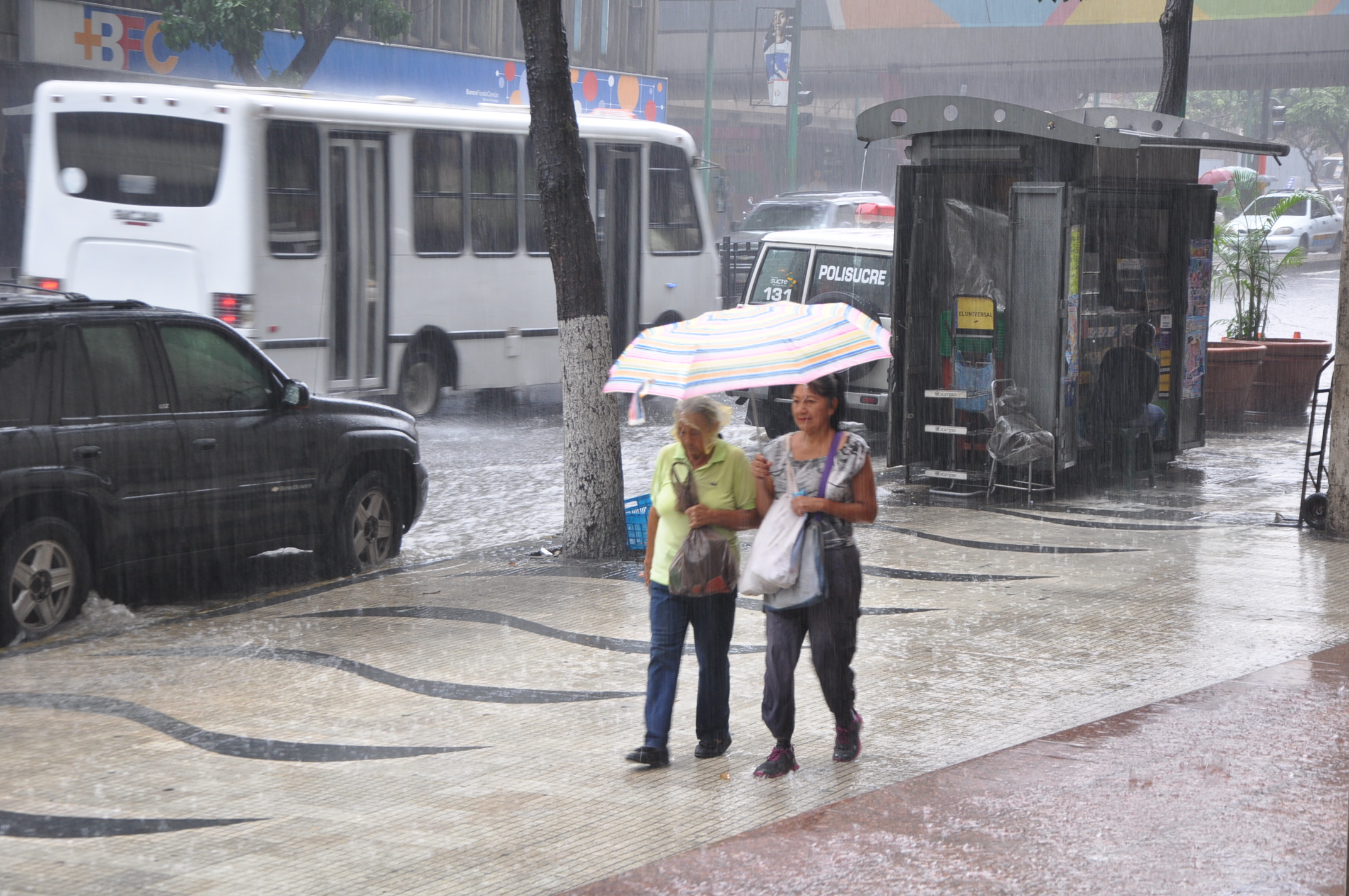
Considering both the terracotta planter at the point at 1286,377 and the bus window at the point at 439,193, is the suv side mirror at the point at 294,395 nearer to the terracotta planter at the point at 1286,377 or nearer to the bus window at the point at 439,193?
the bus window at the point at 439,193

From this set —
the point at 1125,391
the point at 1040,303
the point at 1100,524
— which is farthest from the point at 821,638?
the point at 1125,391

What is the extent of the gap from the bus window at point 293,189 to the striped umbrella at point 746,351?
29.5 feet

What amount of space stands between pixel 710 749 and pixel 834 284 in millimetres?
9316

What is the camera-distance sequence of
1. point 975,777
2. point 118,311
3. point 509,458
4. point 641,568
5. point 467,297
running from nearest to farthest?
1. point 975,777
2. point 118,311
3. point 641,568
4. point 509,458
5. point 467,297

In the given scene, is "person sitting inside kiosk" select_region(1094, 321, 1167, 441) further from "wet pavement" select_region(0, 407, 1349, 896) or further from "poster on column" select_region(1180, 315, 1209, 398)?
"wet pavement" select_region(0, 407, 1349, 896)

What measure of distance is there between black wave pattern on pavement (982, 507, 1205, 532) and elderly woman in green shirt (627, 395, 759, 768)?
18.7ft

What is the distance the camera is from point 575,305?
9.75 meters

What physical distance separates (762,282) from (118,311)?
7.60 metres

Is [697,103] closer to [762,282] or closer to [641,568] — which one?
[762,282]

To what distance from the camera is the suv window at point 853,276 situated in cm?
1439

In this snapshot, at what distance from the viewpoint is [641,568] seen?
31.3 ft

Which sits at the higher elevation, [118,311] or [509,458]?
[118,311]

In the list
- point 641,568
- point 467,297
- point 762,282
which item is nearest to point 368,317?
point 467,297

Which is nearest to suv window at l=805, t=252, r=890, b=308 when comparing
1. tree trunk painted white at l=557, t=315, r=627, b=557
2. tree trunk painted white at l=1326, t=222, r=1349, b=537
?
tree trunk painted white at l=1326, t=222, r=1349, b=537
